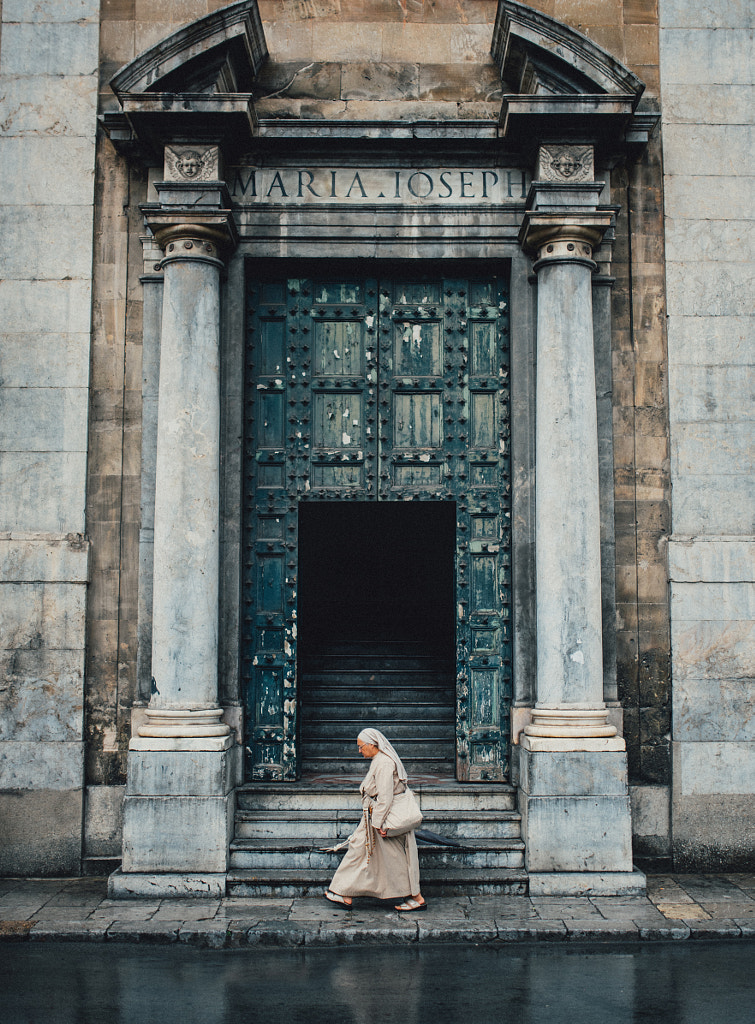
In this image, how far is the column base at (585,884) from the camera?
7477 mm

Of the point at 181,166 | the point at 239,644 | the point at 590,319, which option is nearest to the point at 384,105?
the point at 181,166

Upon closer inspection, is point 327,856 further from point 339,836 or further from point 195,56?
point 195,56

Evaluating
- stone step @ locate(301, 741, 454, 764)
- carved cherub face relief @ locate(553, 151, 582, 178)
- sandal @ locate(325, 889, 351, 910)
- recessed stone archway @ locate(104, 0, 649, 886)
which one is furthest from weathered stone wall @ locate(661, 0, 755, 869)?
sandal @ locate(325, 889, 351, 910)

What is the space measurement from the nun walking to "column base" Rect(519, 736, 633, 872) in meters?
1.15

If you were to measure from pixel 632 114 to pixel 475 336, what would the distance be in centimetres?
235

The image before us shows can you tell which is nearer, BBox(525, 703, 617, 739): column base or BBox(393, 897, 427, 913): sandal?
BBox(393, 897, 427, 913): sandal

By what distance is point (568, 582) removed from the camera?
7992 mm

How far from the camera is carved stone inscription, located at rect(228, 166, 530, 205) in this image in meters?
8.66

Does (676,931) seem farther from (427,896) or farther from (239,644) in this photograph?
(239,644)

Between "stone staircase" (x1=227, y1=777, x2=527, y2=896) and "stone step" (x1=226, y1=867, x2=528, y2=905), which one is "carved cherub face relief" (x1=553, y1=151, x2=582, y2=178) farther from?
"stone step" (x1=226, y1=867, x2=528, y2=905)

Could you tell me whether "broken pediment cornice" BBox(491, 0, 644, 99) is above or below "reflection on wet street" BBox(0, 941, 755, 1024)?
above

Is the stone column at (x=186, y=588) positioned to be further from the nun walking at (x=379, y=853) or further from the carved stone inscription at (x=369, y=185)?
the nun walking at (x=379, y=853)

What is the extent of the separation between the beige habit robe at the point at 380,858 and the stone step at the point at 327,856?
0.62 meters

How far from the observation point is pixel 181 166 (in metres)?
8.27
